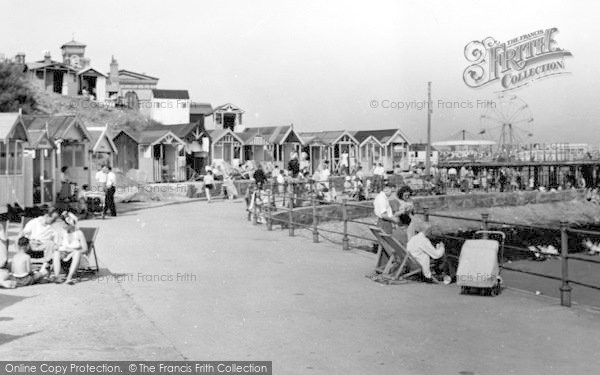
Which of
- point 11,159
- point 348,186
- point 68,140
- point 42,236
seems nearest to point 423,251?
point 42,236

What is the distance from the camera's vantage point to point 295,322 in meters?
8.60

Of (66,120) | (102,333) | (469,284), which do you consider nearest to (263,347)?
(102,333)

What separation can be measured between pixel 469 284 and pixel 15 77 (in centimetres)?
5567

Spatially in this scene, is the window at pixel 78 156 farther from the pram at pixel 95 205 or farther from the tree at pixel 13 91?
the tree at pixel 13 91

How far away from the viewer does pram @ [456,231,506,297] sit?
10.1 meters

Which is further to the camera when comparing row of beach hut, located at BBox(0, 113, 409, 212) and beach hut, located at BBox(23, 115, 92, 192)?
beach hut, located at BBox(23, 115, 92, 192)

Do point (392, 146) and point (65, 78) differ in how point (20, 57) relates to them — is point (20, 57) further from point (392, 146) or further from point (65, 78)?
point (392, 146)

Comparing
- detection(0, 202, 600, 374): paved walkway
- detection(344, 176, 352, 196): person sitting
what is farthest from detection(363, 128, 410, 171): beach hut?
detection(0, 202, 600, 374): paved walkway

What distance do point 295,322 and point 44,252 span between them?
16.9 feet

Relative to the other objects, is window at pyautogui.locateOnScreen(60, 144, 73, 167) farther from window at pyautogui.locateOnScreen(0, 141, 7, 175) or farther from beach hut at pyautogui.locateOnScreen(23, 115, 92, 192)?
window at pyautogui.locateOnScreen(0, 141, 7, 175)

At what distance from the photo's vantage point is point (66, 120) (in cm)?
2697

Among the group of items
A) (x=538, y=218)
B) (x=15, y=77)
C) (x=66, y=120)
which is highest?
(x=15, y=77)

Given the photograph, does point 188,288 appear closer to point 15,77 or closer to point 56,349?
point 56,349

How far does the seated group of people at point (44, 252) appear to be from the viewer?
11.0 meters
